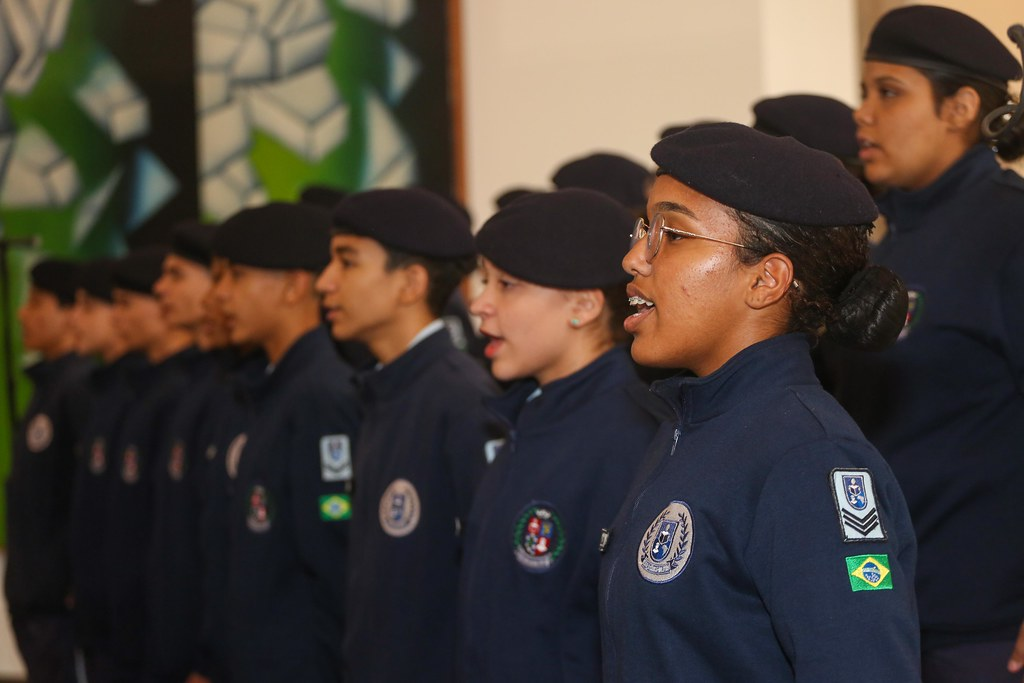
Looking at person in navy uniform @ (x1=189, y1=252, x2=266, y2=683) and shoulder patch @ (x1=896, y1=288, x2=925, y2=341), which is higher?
shoulder patch @ (x1=896, y1=288, x2=925, y2=341)

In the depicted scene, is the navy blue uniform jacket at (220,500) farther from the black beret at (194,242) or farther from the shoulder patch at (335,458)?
the black beret at (194,242)

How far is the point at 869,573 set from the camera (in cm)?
145

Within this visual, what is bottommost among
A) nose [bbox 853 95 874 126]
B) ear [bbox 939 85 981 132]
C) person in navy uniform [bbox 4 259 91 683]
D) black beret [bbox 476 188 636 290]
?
person in navy uniform [bbox 4 259 91 683]

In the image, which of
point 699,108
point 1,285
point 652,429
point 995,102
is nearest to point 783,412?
point 652,429

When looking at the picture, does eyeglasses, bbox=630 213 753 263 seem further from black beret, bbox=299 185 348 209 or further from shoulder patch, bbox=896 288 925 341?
black beret, bbox=299 185 348 209


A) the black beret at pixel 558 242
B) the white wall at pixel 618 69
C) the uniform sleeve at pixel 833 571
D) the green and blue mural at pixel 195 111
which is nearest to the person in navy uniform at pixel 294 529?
the black beret at pixel 558 242

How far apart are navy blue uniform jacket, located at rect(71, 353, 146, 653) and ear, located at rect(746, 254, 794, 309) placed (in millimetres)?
3303

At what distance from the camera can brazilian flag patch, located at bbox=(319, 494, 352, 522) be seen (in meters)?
3.14

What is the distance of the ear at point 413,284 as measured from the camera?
3.06 m

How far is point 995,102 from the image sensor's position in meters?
2.47

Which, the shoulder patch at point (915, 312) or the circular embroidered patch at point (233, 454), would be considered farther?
the circular embroidered patch at point (233, 454)

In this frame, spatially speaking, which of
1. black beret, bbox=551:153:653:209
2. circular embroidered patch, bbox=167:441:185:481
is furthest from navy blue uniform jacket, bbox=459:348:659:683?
circular embroidered patch, bbox=167:441:185:481

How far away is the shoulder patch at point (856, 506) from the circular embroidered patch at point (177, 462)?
283 cm

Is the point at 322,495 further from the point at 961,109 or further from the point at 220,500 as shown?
the point at 961,109
